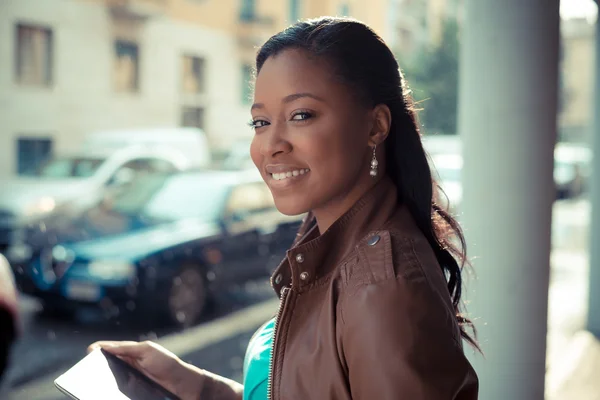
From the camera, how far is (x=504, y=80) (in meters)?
2.15

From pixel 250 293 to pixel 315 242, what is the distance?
16.9 ft

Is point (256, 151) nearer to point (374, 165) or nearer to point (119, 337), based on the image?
point (374, 165)

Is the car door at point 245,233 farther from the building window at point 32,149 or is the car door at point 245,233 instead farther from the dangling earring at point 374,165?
the building window at point 32,149

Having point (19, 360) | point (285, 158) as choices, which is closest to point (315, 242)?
point (285, 158)

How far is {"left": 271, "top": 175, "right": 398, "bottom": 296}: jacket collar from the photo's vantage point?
1.17 m

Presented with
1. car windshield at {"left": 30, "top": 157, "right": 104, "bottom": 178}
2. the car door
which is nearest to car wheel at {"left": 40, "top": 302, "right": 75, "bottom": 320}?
the car door

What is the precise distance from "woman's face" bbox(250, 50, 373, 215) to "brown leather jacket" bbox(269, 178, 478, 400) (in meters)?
0.08

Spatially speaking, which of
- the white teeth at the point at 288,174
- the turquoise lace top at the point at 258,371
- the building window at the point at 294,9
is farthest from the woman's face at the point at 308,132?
the building window at the point at 294,9

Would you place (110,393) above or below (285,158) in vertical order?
below

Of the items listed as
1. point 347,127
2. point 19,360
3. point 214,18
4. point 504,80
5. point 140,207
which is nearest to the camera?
point 347,127

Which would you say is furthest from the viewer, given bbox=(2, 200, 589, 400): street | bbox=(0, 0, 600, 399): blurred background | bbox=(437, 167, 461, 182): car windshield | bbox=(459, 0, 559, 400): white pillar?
bbox=(437, 167, 461, 182): car windshield

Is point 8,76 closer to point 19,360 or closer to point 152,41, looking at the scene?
point 152,41

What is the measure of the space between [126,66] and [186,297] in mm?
9919

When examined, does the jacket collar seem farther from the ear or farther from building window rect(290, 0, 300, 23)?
building window rect(290, 0, 300, 23)
